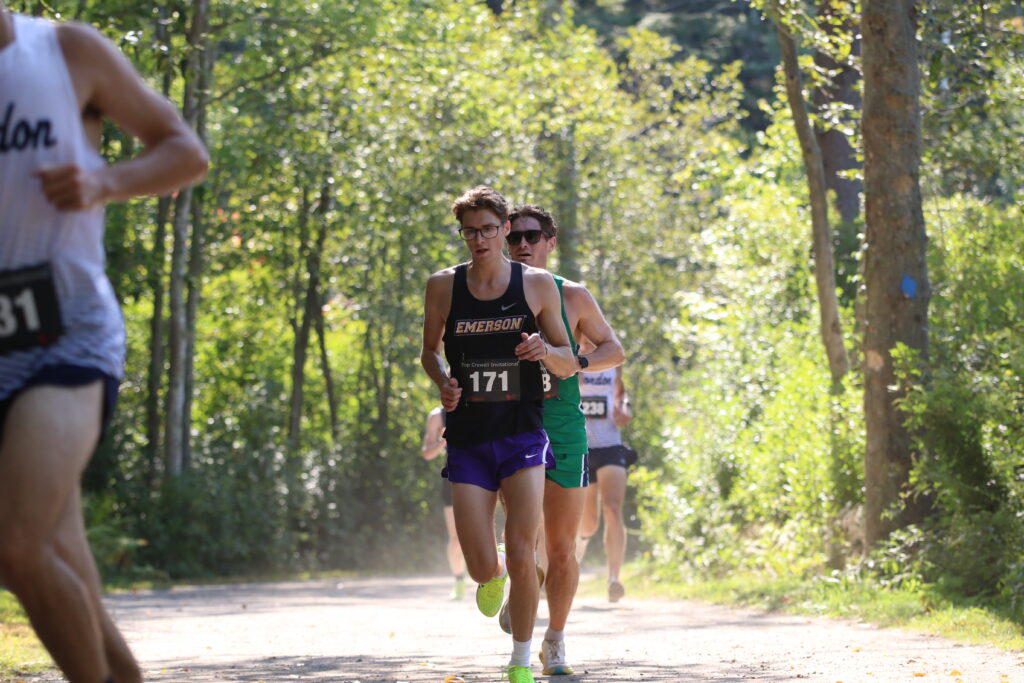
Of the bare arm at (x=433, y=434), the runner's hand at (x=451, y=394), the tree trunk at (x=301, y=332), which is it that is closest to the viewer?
the runner's hand at (x=451, y=394)

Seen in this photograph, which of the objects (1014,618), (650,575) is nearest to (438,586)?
→ (650,575)

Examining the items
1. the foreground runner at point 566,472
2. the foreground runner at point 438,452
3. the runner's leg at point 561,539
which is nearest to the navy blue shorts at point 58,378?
the foreground runner at point 566,472

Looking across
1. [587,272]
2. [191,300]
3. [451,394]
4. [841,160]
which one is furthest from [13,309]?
[587,272]

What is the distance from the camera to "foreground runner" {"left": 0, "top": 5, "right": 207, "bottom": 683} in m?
3.80

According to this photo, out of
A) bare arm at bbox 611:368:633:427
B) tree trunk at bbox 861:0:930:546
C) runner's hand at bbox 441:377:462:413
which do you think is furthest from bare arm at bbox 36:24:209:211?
tree trunk at bbox 861:0:930:546

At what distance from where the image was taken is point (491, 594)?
741 cm

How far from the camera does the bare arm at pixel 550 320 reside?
708 centimetres

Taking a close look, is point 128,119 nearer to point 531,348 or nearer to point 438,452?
point 531,348

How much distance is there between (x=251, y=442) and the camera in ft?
91.2

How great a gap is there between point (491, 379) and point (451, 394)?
0.21 m

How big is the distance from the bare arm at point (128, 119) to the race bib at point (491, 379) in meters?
2.81

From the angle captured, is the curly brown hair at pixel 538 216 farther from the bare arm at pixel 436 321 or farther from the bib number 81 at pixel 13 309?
the bib number 81 at pixel 13 309

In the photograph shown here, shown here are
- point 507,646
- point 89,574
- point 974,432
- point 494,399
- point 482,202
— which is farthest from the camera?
point 974,432

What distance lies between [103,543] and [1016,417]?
1401cm
